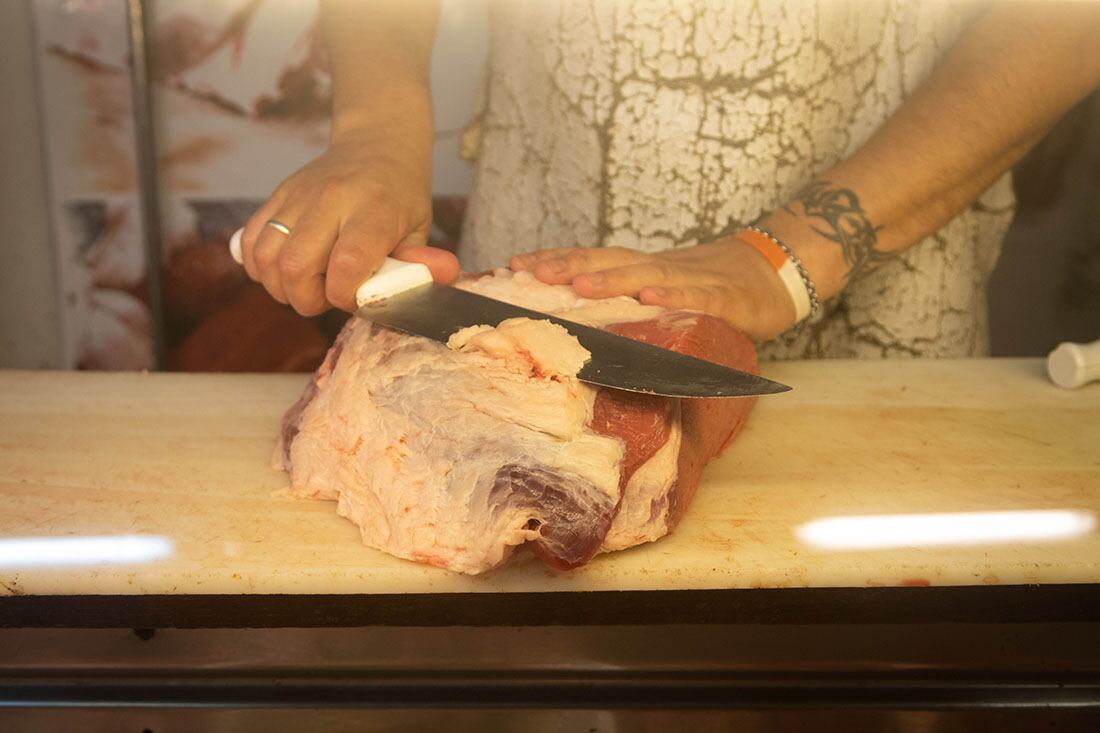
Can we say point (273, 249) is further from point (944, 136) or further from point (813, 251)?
point (944, 136)

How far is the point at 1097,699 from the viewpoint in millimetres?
979

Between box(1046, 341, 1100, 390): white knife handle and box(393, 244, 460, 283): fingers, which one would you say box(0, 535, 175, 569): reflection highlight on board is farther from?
box(1046, 341, 1100, 390): white knife handle

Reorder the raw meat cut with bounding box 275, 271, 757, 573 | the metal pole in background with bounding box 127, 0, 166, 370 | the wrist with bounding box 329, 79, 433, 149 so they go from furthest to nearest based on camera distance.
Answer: the metal pole in background with bounding box 127, 0, 166, 370 → the wrist with bounding box 329, 79, 433, 149 → the raw meat cut with bounding box 275, 271, 757, 573

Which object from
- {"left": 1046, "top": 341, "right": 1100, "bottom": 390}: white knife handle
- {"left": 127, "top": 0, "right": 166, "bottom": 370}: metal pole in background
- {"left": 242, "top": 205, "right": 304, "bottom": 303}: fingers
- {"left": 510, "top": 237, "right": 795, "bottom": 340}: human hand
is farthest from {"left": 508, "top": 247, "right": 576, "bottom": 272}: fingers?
{"left": 127, "top": 0, "right": 166, "bottom": 370}: metal pole in background

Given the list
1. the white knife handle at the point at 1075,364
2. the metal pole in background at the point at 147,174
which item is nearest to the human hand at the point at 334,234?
the metal pole in background at the point at 147,174

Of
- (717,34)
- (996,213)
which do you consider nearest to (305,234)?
(717,34)

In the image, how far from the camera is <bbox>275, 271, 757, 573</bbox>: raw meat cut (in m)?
0.97

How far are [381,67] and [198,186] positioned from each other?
626 mm

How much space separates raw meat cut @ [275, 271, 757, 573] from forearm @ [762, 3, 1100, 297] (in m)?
0.47

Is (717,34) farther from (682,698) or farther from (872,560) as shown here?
(682,698)

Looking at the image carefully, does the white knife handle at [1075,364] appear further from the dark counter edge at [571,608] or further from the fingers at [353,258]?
the fingers at [353,258]

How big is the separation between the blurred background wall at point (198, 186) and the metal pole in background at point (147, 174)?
0.06ft

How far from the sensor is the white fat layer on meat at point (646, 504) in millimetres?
1039

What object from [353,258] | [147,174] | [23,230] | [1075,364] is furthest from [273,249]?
[1075,364]
